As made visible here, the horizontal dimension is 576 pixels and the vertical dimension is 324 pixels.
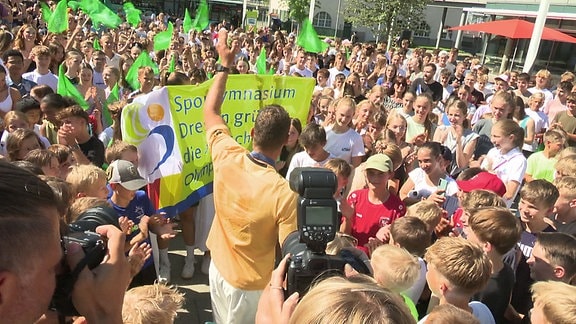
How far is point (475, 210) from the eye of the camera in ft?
9.23

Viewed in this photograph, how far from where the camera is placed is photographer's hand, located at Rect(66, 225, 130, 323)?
1.17 metres

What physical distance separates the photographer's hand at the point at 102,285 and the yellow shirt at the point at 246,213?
121 cm

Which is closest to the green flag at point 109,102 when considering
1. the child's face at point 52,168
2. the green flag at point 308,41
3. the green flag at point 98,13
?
the child's face at point 52,168

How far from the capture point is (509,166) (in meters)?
4.39

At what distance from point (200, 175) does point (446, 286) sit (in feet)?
8.84

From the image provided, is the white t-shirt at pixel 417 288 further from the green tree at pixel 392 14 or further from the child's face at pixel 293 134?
the green tree at pixel 392 14

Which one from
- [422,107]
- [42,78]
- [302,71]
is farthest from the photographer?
[302,71]

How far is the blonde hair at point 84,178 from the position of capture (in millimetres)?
2927

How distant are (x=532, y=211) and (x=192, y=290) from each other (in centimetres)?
292

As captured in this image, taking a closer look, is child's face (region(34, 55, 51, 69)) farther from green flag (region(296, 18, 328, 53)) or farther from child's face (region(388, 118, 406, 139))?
green flag (region(296, 18, 328, 53))

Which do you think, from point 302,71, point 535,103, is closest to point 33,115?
point 302,71

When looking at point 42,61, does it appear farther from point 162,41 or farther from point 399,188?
point 399,188

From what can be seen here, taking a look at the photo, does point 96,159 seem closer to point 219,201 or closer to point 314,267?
point 219,201

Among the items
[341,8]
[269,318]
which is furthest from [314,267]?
[341,8]
